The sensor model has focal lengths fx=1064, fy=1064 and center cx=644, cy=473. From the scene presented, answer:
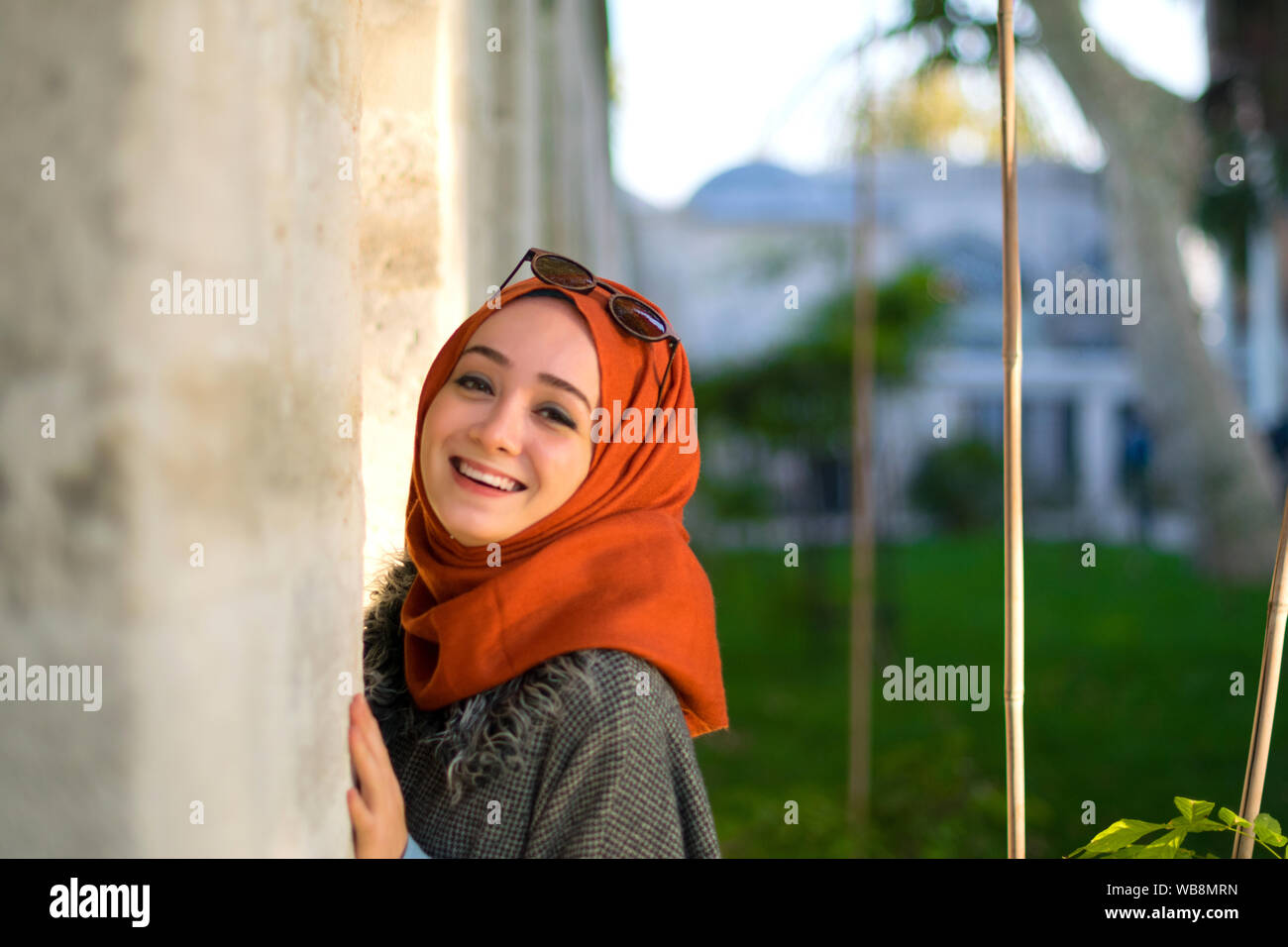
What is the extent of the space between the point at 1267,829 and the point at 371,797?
2.72 ft

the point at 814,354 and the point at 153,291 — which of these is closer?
the point at 153,291

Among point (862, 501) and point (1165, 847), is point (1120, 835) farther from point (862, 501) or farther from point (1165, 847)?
point (862, 501)

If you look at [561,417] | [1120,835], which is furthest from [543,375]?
[1120,835]

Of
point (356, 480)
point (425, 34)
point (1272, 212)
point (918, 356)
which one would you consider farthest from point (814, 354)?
point (356, 480)

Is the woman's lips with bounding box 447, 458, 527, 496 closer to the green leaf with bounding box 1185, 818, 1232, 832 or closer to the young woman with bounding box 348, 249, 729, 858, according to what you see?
the young woman with bounding box 348, 249, 729, 858

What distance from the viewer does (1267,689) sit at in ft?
3.32

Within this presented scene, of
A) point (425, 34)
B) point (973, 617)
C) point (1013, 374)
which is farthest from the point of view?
point (973, 617)

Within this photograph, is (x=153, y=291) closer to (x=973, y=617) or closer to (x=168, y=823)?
(x=168, y=823)

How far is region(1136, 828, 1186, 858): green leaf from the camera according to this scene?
3.45 feet

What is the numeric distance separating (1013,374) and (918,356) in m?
5.58

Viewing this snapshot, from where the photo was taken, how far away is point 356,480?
1.01 metres

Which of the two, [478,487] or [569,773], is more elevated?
[478,487]

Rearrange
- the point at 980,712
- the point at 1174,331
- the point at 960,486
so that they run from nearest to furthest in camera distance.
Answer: the point at 980,712 < the point at 1174,331 < the point at 960,486
